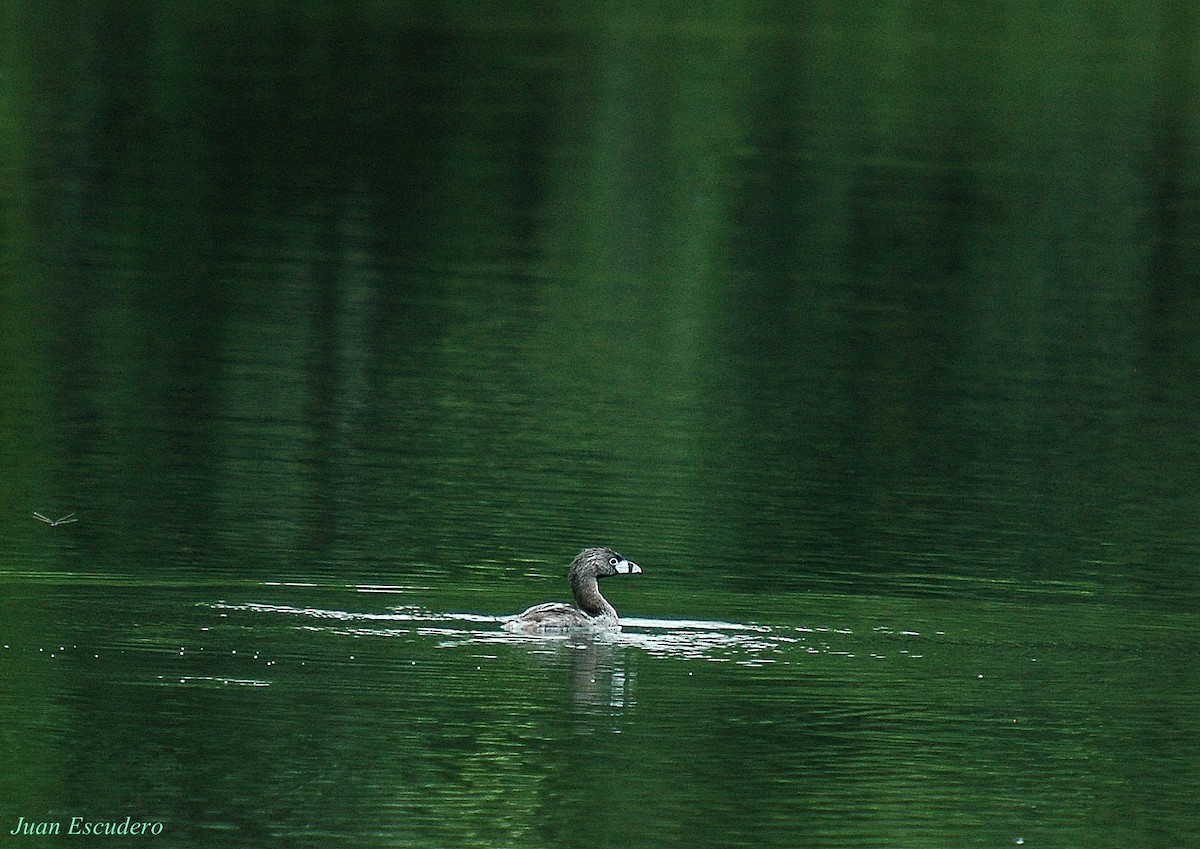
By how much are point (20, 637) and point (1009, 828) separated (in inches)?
198

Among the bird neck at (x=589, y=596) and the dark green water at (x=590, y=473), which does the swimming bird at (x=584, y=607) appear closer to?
the bird neck at (x=589, y=596)

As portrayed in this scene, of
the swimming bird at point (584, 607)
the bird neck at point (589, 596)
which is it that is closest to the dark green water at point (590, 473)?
the swimming bird at point (584, 607)

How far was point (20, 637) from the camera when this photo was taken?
13344mm

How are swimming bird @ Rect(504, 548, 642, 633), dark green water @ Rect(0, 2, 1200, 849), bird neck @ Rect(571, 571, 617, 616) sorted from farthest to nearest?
bird neck @ Rect(571, 571, 617, 616), swimming bird @ Rect(504, 548, 642, 633), dark green water @ Rect(0, 2, 1200, 849)

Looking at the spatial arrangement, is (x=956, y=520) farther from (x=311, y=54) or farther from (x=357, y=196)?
(x=311, y=54)

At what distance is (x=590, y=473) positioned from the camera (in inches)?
756

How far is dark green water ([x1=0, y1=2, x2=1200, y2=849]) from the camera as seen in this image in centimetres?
1175

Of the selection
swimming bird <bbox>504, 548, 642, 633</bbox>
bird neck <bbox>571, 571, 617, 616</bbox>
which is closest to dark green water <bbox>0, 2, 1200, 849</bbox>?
swimming bird <bbox>504, 548, 642, 633</bbox>

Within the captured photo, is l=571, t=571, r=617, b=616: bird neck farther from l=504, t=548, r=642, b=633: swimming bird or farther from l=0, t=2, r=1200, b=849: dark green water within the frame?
l=0, t=2, r=1200, b=849: dark green water

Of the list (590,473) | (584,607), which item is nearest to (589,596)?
(584,607)

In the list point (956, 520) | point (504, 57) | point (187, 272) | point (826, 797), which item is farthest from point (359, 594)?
point (504, 57)

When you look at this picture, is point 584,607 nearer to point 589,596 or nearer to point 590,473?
point 589,596

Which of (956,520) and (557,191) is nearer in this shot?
(956,520)

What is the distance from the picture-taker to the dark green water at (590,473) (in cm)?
1175
